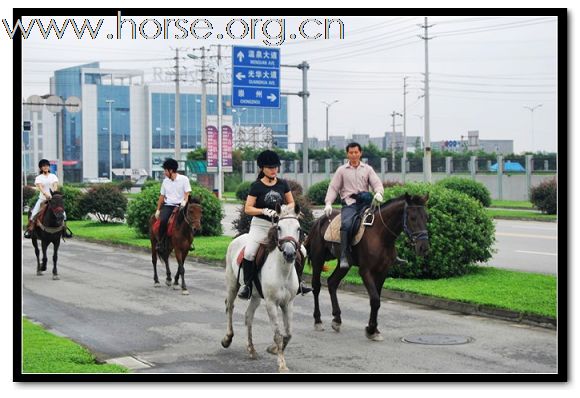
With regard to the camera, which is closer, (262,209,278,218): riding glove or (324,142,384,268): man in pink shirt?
(262,209,278,218): riding glove

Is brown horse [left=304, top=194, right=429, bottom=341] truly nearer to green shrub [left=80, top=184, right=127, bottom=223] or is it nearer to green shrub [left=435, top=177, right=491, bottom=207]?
green shrub [left=80, top=184, right=127, bottom=223]

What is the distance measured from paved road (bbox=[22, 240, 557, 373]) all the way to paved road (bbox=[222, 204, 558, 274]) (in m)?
6.12

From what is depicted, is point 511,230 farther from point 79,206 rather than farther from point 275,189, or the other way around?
point 275,189

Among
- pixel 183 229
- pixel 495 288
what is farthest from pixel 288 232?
pixel 183 229

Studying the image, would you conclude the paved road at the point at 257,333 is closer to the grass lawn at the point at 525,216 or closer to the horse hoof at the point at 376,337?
the horse hoof at the point at 376,337

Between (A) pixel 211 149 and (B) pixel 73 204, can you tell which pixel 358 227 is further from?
(A) pixel 211 149

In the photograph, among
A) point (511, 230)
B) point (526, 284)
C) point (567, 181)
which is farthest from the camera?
point (511, 230)

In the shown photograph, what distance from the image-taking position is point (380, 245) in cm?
1300

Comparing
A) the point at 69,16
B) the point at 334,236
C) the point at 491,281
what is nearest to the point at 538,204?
the point at 491,281

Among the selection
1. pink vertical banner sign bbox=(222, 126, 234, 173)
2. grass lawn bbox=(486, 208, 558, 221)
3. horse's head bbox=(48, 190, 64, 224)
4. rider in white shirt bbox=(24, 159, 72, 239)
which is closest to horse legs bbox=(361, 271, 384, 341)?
horse's head bbox=(48, 190, 64, 224)

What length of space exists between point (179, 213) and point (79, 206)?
1981cm

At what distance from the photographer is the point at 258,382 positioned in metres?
9.38

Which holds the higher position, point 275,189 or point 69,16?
point 69,16

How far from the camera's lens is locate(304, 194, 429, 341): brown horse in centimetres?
1244
